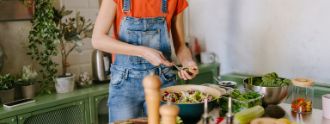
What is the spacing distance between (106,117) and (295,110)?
157 centimetres

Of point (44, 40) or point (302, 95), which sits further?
point (44, 40)

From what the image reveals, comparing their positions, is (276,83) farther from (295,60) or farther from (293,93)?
(295,60)

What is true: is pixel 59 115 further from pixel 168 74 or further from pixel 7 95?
pixel 168 74

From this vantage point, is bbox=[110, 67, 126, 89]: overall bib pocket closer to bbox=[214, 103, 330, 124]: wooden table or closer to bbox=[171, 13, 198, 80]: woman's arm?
bbox=[171, 13, 198, 80]: woman's arm

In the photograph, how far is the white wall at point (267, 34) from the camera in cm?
269

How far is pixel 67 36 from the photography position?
2.43 metres

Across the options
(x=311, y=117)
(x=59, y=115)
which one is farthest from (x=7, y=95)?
(x=311, y=117)

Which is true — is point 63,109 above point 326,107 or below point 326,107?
below

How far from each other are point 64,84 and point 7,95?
0.38m

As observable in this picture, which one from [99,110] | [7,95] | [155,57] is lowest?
[99,110]

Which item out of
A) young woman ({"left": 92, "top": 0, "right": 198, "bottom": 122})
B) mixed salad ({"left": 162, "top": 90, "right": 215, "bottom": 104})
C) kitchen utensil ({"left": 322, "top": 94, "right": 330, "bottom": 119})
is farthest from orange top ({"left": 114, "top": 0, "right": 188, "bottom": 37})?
kitchen utensil ({"left": 322, "top": 94, "right": 330, "bottom": 119})

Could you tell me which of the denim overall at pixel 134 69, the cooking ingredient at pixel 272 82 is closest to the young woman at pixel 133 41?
the denim overall at pixel 134 69

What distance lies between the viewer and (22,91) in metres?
2.25

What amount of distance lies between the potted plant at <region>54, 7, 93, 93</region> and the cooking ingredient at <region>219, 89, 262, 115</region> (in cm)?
139
